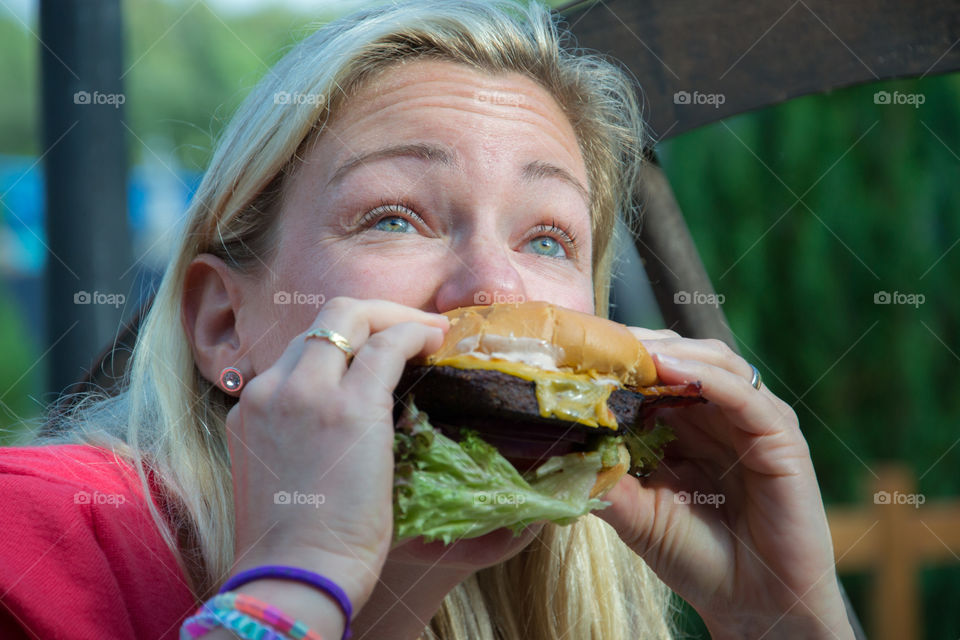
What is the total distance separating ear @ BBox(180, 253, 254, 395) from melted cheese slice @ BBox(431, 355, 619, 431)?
2.59 feet

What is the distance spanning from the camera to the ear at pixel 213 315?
2236 millimetres

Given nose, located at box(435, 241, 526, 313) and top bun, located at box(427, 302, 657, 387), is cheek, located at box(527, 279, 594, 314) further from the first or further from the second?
top bun, located at box(427, 302, 657, 387)

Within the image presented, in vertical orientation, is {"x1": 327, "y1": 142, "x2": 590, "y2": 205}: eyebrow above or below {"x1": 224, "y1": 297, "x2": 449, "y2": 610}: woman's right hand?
above

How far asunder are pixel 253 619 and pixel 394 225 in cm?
102

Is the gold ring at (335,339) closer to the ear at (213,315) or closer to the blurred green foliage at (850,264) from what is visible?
the ear at (213,315)

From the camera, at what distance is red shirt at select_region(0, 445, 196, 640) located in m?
1.66

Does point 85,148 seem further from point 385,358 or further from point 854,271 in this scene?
point 854,271

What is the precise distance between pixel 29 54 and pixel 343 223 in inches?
716

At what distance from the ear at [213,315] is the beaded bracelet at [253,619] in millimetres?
865

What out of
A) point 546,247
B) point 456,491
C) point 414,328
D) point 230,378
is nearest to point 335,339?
point 414,328

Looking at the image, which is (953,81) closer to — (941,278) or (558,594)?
(941,278)

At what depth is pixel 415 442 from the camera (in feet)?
5.37

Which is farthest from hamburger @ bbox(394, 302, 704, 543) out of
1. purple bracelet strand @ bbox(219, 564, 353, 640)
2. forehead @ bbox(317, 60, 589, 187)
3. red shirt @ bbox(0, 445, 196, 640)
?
red shirt @ bbox(0, 445, 196, 640)

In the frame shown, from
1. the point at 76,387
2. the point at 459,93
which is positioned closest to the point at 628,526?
the point at 459,93
